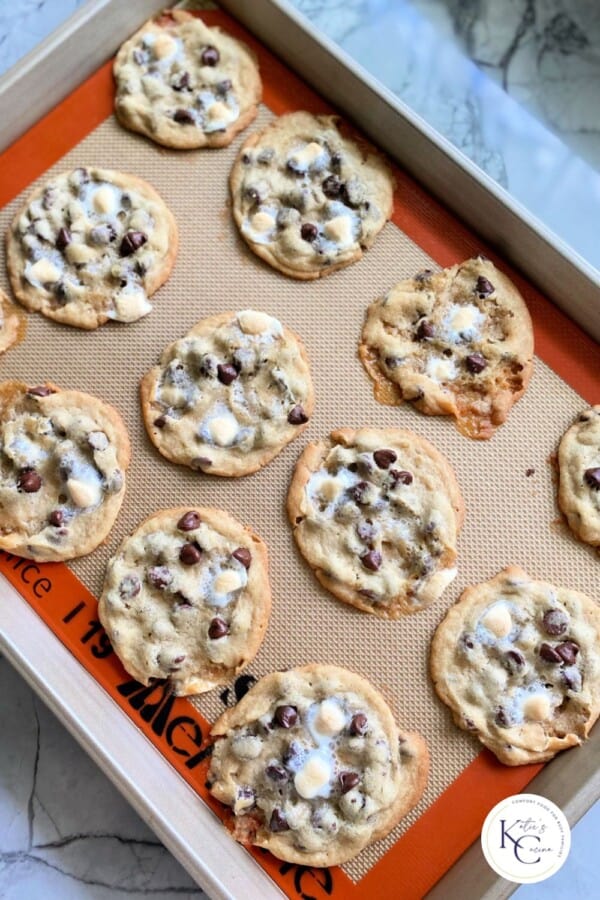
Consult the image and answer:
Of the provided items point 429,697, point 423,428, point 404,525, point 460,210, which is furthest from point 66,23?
point 429,697

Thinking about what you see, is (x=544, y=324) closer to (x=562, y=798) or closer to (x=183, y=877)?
(x=562, y=798)

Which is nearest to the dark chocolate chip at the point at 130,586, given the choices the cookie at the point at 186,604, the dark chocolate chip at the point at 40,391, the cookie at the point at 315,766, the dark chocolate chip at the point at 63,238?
the cookie at the point at 186,604

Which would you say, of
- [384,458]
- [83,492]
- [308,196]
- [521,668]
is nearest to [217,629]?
[83,492]

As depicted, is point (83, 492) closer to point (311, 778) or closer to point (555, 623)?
point (311, 778)

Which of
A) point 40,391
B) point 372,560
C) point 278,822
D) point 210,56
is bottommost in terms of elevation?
point 278,822

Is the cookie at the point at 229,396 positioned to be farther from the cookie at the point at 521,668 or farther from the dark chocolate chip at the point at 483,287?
the cookie at the point at 521,668

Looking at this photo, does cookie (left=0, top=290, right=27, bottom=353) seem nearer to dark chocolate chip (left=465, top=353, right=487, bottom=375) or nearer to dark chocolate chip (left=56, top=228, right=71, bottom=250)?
dark chocolate chip (left=56, top=228, right=71, bottom=250)
